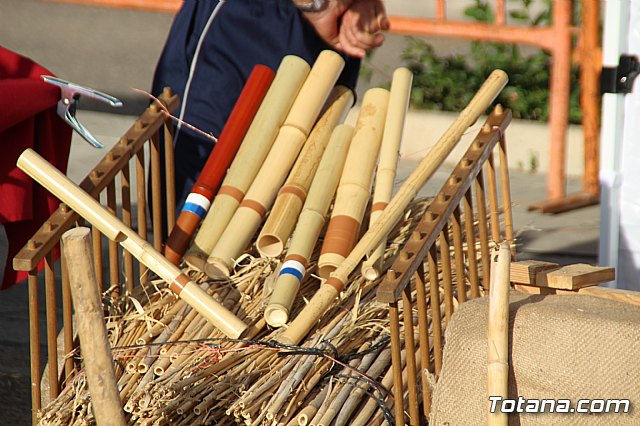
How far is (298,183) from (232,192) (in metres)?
0.17

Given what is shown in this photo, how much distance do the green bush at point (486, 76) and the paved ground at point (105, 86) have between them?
1.00ft

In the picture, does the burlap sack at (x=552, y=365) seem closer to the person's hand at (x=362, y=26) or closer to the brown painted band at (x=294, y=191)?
the brown painted band at (x=294, y=191)

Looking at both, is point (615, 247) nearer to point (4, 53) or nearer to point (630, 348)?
point (630, 348)

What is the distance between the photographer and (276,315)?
213 cm

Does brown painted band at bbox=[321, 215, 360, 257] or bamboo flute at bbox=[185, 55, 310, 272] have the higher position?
bamboo flute at bbox=[185, 55, 310, 272]

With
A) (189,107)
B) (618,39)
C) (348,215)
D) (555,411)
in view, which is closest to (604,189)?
(618,39)

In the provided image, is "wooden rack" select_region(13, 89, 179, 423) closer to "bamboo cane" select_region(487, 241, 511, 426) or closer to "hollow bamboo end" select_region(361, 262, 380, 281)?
"hollow bamboo end" select_region(361, 262, 380, 281)

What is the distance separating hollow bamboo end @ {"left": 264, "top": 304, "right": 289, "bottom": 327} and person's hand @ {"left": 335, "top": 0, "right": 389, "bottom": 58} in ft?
3.45

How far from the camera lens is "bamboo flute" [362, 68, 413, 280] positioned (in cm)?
223

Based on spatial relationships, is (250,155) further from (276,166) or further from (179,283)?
(179,283)

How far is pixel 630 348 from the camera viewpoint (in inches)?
62.9

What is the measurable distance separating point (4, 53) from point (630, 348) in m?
1.72

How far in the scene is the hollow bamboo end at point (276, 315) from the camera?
213cm

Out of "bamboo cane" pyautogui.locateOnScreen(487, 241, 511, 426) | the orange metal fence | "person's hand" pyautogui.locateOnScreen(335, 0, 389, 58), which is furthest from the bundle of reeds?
the orange metal fence
